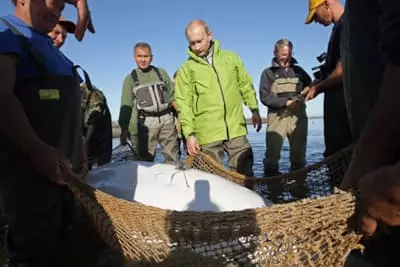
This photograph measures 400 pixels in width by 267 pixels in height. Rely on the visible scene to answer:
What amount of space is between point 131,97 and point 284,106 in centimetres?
256

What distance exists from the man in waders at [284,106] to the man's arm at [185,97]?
1687 mm

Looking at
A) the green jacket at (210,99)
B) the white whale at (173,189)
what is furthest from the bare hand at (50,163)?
the green jacket at (210,99)

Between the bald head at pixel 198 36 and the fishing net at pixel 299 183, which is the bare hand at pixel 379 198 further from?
the bald head at pixel 198 36

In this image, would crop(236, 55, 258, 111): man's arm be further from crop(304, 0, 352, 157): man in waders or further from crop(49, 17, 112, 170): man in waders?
crop(49, 17, 112, 170): man in waders

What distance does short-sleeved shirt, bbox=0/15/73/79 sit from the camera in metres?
2.13

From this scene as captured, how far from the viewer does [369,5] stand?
4.29 ft

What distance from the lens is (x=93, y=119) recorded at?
4.80 metres

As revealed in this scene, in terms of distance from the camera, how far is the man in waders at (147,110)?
6711 millimetres

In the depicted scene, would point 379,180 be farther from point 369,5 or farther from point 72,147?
point 72,147

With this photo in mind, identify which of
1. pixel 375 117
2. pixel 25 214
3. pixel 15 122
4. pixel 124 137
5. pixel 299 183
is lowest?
pixel 124 137

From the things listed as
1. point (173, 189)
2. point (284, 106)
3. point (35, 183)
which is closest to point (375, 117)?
point (35, 183)

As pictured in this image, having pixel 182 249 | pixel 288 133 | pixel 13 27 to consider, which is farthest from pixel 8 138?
pixel 288 133

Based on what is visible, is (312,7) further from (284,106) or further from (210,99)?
(284,106)

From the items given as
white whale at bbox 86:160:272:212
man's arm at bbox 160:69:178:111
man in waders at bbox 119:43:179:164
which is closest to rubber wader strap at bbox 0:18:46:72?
white whale at bbox 86:160:272:212
